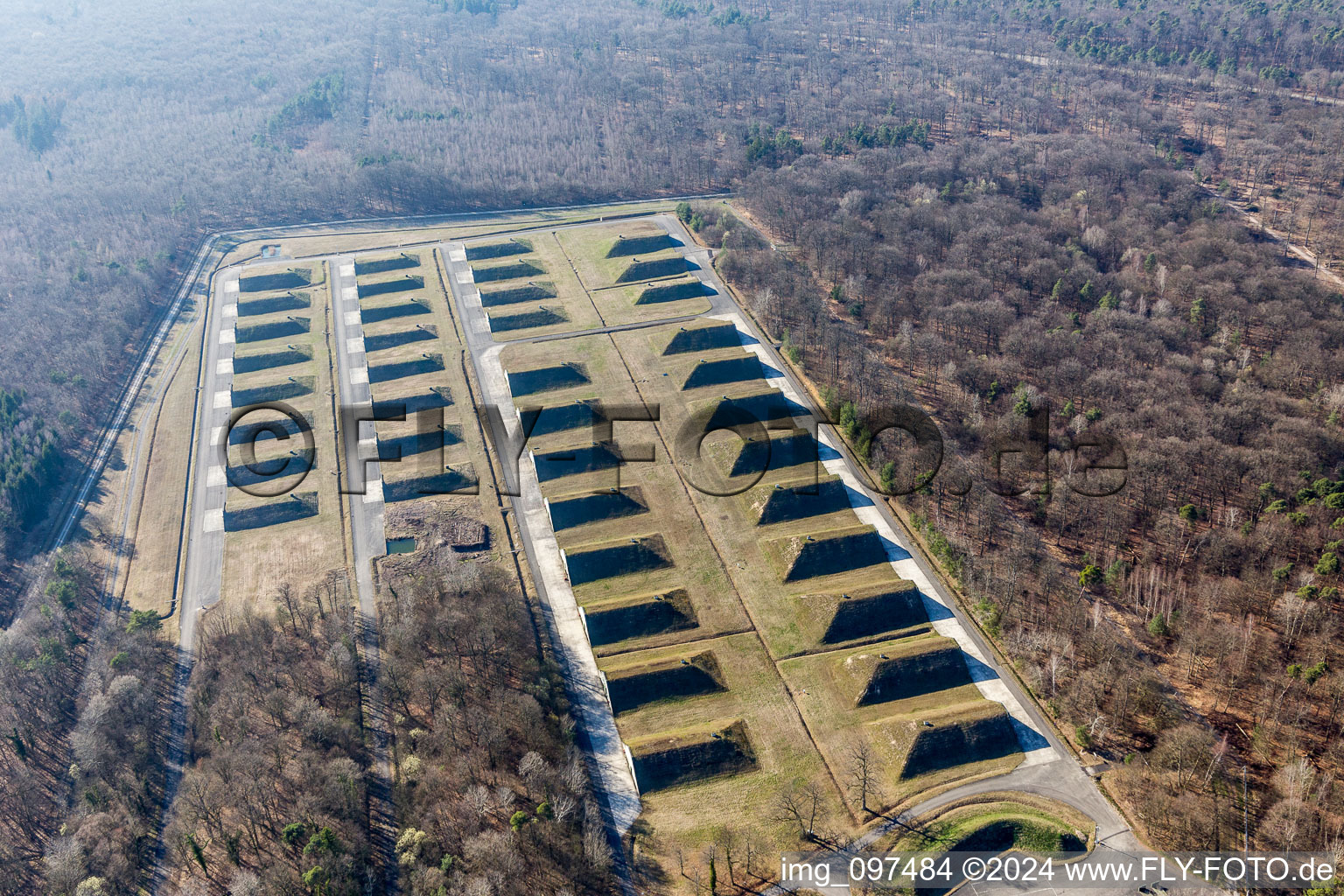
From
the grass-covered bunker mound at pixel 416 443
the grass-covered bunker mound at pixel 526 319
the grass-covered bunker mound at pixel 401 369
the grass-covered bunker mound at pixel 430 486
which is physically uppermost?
the grass-covered bunker mound at pixel 526 319

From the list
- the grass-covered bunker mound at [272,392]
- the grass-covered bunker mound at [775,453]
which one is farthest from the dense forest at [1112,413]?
the grass-covered bunker mound at [272,392]

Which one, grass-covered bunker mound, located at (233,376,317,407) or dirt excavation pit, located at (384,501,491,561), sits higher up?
grass-covered bunker mound, located at (233,376,317,407)

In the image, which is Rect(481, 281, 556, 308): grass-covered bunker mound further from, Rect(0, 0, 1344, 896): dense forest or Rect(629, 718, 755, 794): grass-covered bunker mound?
Rect(629, 718, 755, 794): grass-covered bunker mound

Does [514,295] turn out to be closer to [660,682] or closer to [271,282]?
[271,282]

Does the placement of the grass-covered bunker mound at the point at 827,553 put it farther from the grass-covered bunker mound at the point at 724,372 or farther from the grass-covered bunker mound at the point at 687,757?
the grass-covered bunker mound at the point at 724,372

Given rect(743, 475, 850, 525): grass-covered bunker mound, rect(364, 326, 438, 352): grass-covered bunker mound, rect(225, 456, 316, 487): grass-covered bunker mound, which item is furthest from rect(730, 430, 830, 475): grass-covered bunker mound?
rect(364, 326, 438, 352): grass-covered bunker mound

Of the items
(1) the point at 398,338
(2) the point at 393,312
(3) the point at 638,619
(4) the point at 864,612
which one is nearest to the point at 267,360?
(1) the point at 398,338

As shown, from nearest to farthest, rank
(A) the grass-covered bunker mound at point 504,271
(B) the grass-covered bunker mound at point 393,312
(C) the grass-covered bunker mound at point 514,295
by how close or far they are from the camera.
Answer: (B) the grass-covered bunker mound at point 393,312
(C) the grass-covered bunker mound at point 514,295
(A) the grass-covered bunker mound at point 504,271

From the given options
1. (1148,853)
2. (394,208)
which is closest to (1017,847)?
(1148,853)
